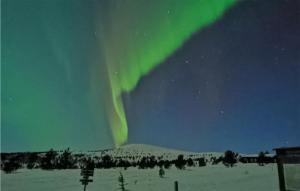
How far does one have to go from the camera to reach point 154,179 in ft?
38.9

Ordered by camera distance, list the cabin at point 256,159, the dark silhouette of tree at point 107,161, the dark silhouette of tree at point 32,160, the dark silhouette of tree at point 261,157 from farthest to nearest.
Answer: the cabin at point 256,159 < the dark silhouette of tree at point 261,157 < the dark silhouette of tree at point 107,161 < the dark silhouette of tree at point 32,160

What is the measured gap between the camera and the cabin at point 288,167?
7344 mm

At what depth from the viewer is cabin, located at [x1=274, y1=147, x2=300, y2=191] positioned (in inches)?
289

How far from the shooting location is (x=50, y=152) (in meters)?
9.59

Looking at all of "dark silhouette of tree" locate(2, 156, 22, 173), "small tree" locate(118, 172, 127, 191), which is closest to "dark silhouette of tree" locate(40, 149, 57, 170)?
"dark silhouette of tree" locate(2, 156, 22, 173)

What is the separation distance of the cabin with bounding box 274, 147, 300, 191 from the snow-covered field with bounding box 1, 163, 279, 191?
10.1ft

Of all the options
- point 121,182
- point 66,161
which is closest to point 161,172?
point 121,182

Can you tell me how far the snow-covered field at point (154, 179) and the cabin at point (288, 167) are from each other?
10.1 ft

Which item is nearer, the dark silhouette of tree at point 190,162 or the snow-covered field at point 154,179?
the snow-covered field at point 154,179

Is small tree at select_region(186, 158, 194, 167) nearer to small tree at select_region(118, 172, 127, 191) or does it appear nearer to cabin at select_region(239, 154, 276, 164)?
cabin at select_region(239, 154, 276, 164)

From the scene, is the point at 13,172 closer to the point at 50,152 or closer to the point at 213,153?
the point at 50,152

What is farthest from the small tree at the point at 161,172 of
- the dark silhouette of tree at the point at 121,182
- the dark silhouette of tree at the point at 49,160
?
the dark silhouette of tree at the point at 49,160

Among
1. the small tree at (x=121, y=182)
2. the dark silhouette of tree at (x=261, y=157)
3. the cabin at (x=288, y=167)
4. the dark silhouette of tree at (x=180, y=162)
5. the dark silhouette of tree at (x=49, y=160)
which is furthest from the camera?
the dark silhouette of tree at (x=180, y=162)

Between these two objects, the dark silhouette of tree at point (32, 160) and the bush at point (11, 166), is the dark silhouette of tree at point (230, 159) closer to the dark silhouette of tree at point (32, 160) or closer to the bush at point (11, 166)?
the dark silhouette of tree at point (32, 160)
